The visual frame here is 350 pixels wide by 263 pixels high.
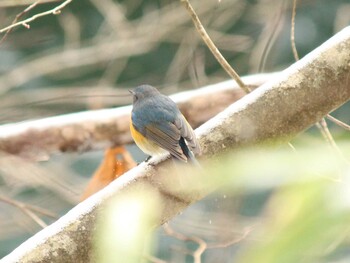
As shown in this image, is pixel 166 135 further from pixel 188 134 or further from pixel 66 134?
pixel 66 134

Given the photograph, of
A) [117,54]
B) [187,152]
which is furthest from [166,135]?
[117,54]

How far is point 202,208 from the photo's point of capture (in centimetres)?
480

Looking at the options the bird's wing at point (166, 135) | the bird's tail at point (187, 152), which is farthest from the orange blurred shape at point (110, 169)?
the bird's tail at point (187, 152)

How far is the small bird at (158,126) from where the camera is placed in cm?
230

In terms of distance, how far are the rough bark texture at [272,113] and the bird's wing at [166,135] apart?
0.97ft

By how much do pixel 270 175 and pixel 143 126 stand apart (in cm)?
207

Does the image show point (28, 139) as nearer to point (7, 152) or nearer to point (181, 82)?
point (7, 152)

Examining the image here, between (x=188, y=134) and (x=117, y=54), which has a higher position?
(x=117, y=54)

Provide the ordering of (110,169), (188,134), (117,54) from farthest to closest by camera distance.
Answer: (117,54), (110,169), (188,134)

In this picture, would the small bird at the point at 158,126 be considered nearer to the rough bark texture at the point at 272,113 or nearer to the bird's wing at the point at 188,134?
the bird's wing at the point at 188,134

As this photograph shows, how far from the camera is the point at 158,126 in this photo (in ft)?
8.41

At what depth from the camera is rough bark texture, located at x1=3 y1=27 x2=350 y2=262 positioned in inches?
70.0

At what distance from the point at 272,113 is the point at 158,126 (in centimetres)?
73

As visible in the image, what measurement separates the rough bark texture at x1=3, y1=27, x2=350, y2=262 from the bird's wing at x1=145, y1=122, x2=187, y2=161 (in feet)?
0.97
